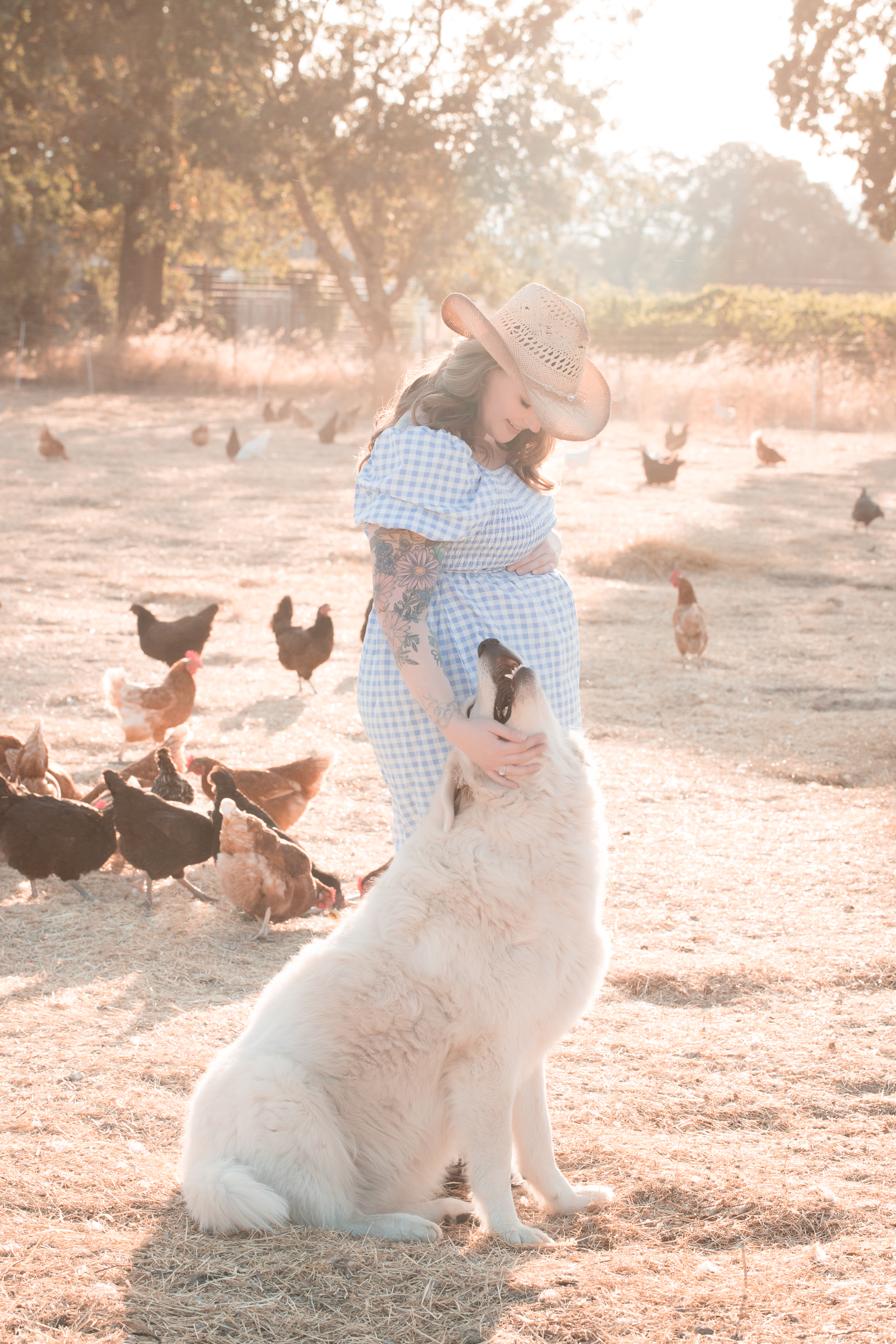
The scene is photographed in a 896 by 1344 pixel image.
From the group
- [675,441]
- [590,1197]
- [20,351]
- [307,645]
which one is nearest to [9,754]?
[307,645]

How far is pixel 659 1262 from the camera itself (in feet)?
8.23

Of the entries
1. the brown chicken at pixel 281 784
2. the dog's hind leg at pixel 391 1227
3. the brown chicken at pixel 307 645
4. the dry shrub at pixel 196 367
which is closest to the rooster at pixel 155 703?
the brown chicken at pixel 281 784

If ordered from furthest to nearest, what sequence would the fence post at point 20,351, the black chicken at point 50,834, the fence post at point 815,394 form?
the fence post at point 815,394 < the fence post at point 20,351 < the black chicken at point 50,834

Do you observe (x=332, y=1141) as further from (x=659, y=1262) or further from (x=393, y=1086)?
(x=659, y=1262)

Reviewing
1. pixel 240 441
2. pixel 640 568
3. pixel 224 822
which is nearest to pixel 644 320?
pixel 240 441

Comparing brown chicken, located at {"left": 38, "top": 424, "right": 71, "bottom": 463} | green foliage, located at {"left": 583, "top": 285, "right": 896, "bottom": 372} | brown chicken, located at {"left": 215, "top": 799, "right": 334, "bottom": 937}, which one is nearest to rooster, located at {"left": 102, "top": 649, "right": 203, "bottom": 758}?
brown chicken, located at {"left": 215, "top": 799, "right": 334, "bottom": 937}

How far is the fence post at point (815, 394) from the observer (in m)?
25.3

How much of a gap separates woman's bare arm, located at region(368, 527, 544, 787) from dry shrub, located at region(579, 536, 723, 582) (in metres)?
9.31

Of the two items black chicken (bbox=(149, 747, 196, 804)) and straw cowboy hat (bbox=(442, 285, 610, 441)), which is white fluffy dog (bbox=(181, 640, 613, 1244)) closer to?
straw cowboy hat (bbox=(442, 285, 610, 441))

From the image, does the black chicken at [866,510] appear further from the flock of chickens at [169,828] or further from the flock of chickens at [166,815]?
the flock of chickens at [169,828]

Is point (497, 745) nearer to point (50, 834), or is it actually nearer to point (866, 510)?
point (50, 834)

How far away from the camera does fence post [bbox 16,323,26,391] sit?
25.0 m

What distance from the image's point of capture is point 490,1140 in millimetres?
2604

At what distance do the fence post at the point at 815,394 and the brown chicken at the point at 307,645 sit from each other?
2038cm
